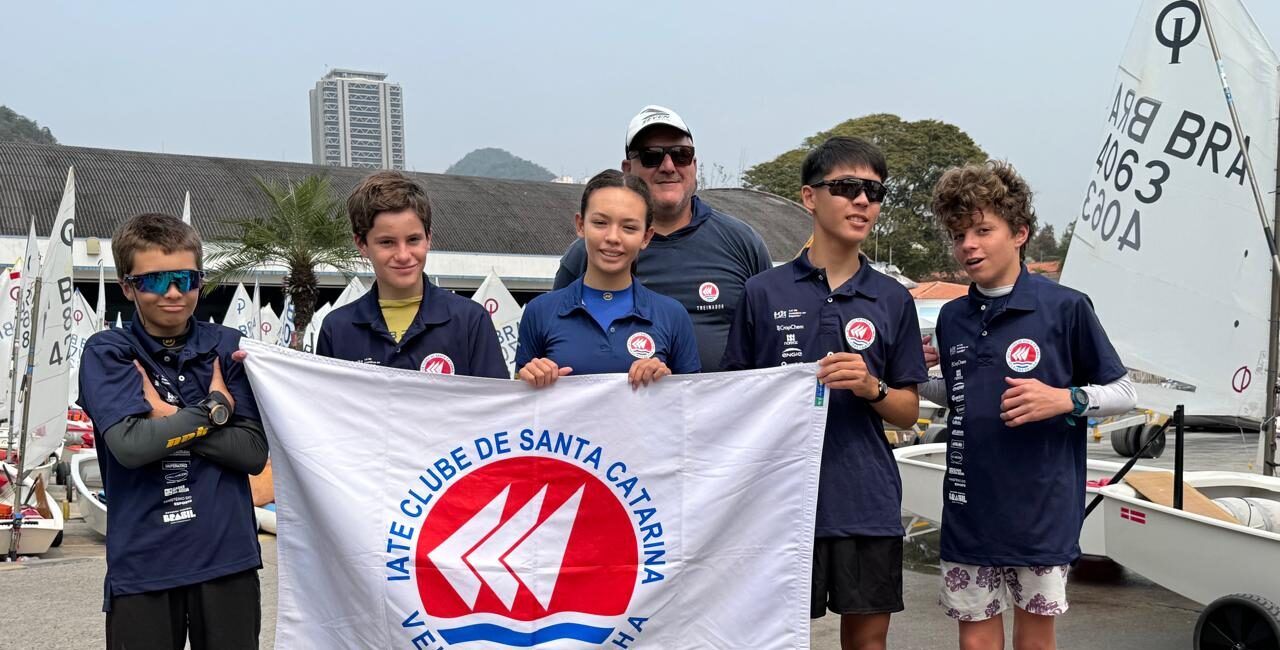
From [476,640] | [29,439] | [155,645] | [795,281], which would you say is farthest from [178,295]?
[29,439]

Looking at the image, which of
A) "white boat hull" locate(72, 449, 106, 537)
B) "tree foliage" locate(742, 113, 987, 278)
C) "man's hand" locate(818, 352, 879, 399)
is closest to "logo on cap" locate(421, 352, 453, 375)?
"man's hand" locate(818, 352, 879, 399)

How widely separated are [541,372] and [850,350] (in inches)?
36.6

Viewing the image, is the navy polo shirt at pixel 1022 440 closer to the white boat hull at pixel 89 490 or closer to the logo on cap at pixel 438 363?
the logo on cap at pixel 438 363

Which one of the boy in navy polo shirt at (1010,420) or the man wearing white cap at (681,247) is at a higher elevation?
the man wearing white cap at (681,247)

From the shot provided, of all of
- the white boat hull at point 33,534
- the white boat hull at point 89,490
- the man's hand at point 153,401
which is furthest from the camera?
the white boat hull at point 89,490

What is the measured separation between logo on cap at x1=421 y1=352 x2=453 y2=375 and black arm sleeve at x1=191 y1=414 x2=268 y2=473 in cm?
52

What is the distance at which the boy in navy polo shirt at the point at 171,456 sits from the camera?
290 centimetres

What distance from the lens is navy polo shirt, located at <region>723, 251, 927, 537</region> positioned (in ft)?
10.1

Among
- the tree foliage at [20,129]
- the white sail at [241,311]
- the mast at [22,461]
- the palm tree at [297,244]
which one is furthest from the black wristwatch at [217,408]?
the tree foliage at [20,129]

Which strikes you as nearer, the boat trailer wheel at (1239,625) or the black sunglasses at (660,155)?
the black sunglasses at (660,155)

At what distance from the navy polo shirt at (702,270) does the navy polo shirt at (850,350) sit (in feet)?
1.40

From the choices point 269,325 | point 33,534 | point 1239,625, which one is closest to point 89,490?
point 33,534

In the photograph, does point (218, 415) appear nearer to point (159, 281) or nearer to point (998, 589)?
point (159, 281)

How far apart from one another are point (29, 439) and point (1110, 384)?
10879 mm
